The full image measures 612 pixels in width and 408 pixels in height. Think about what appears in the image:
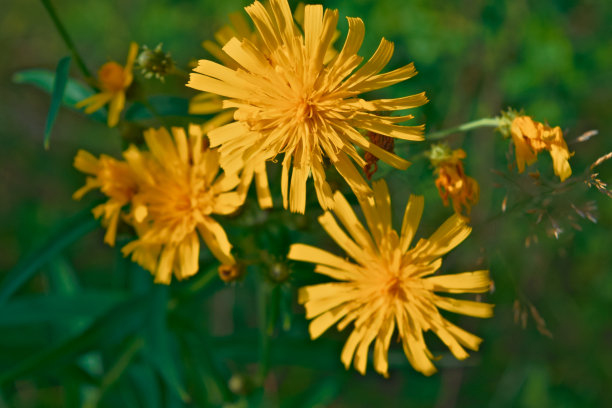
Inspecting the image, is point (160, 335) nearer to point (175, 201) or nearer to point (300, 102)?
point (175, 201)

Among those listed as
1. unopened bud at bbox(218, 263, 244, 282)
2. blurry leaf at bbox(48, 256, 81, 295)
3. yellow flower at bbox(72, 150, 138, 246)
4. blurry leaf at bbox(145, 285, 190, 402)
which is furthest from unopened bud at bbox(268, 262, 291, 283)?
blurry leaf at bbox(48, 256, 81, 295)

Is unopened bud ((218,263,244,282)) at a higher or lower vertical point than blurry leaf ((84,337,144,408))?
higher

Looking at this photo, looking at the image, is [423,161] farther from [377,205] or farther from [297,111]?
[297,111]

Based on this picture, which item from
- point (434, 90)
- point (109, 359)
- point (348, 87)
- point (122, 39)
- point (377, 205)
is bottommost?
point (109, 359)

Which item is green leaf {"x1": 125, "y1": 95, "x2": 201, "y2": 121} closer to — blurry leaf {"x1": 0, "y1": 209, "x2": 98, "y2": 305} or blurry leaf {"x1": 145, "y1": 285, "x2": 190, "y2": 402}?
blurry leaf {"x1": 0, "y1": 209, "x2": 98, "y2": 305}

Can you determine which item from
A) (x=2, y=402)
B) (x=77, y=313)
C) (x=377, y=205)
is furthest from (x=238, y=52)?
(x=2, y=402)

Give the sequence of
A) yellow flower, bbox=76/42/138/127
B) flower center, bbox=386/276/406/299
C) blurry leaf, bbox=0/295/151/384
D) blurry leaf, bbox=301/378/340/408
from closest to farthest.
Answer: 1. flower center, bbox=386/276/406/299
2. yellow flower, bbox=76/42/138/127
3. blurry leaf, bbox=0/295/151/384
4. blurry leaf, bbox=301/378/340/408

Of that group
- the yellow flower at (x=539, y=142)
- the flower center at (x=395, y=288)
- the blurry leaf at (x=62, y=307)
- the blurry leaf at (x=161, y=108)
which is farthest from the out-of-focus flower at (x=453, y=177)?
the blurry leaf at (x=62, y=307)
